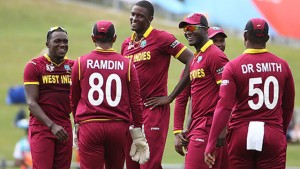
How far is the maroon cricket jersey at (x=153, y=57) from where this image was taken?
13164mm

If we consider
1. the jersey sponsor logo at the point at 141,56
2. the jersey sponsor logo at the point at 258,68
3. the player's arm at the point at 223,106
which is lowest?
the player's arm at the point at 223,106

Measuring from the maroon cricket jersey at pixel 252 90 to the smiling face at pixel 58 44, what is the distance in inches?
105

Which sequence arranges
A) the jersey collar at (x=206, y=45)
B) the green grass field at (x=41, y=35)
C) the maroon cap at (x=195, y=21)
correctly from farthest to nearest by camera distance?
the green grass field at (x=41, y=35) → the maroon cap at (x=195, y=21) → the jersey collar at (x=206, y=45)

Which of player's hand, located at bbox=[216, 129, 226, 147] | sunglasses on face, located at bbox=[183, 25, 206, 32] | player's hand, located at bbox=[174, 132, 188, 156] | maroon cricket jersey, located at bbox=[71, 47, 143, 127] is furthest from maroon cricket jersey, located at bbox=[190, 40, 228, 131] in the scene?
player's hand, located at bbox=[216, 129, 226, 147]

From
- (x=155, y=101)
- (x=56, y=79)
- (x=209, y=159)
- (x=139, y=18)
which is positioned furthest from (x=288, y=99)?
(x=56, y=79)

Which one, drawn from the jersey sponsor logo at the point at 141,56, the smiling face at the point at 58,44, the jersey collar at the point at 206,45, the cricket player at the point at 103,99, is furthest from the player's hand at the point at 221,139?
the smiling face at the point at 58,44

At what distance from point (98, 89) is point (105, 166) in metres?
1.04

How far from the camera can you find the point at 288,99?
11.4m

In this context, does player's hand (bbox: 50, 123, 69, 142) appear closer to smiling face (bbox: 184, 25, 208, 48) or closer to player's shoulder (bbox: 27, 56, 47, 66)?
player's shoulder (bbox: 27, 56, 47, 66)

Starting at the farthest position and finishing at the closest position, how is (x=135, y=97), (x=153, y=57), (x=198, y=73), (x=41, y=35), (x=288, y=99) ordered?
1. (x=41, y=35)
2. (x=153, y=57)
3. (x=198, y=73)
4. (x=135, y=97)
5. (x=288, y=99)

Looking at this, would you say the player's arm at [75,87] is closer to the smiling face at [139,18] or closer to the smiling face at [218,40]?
the smiling face at [139,18]

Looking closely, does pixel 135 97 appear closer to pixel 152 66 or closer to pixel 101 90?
pixel 101 90

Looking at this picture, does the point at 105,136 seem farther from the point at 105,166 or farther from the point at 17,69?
the point at 17,69

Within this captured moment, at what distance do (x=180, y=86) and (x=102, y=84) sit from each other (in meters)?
1.58
